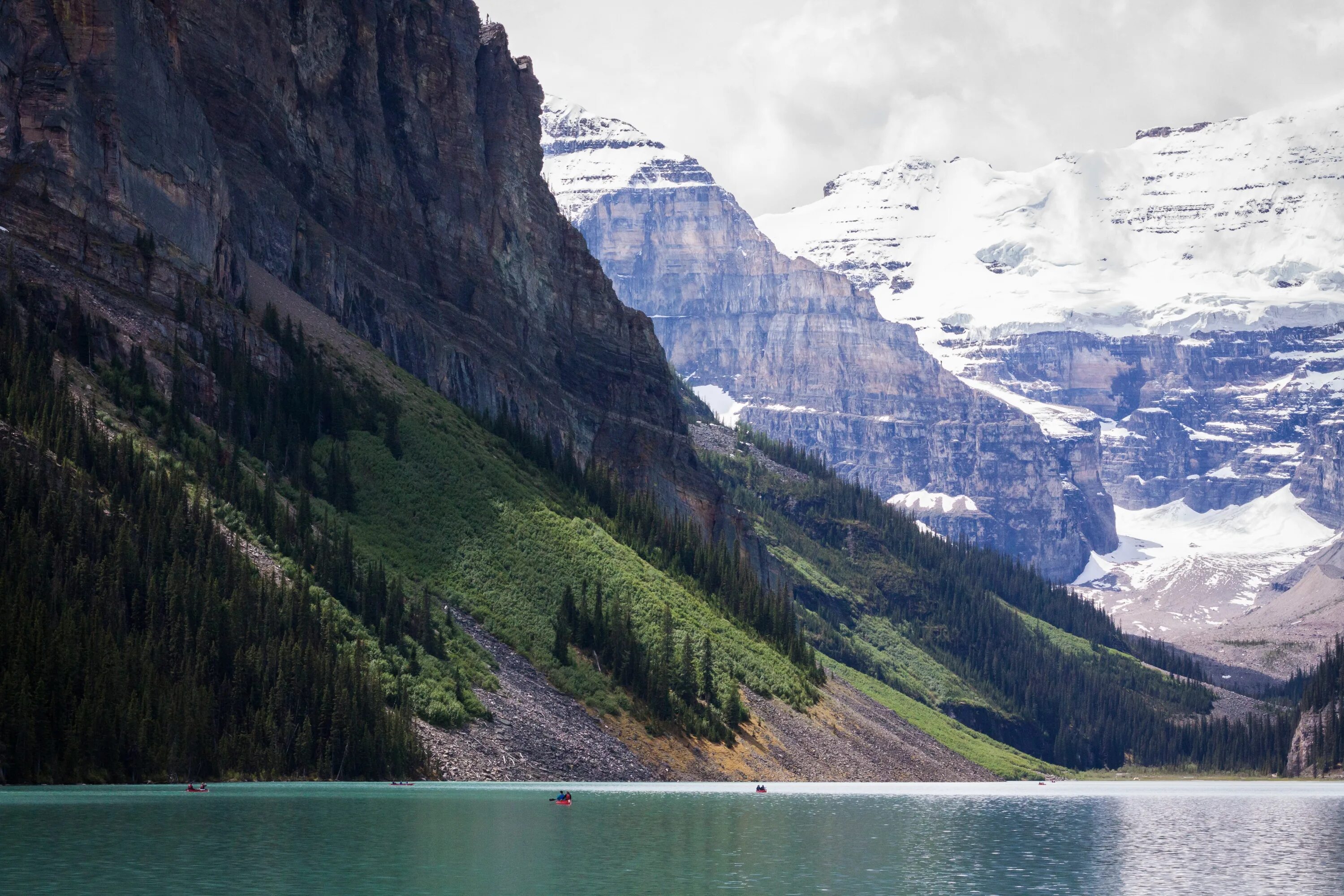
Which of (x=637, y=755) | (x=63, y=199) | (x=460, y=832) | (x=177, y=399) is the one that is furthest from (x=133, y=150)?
(x=460, y=832)

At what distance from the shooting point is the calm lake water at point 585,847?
3509 inches

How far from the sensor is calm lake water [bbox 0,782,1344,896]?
292 feet

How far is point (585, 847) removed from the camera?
106 metres

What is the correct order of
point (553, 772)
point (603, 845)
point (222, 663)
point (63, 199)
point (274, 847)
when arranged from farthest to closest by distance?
point (63, 199) < point (553, 772) < point (222, 663) < point (603, 845) < point (274, 847)

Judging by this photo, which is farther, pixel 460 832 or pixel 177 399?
pixel 177 399

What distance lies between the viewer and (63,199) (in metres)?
180

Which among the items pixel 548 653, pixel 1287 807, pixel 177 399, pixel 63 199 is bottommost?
pixel 1287 807

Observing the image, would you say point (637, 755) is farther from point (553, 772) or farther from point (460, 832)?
point (460, 832)

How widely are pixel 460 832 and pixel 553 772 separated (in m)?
58.0

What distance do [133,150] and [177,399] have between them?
97.2ft

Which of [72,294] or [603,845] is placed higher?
[72,294]

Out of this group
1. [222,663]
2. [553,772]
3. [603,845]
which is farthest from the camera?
[553,772]

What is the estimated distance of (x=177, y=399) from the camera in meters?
176

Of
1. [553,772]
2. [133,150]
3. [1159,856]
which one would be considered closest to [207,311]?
[133,150]
